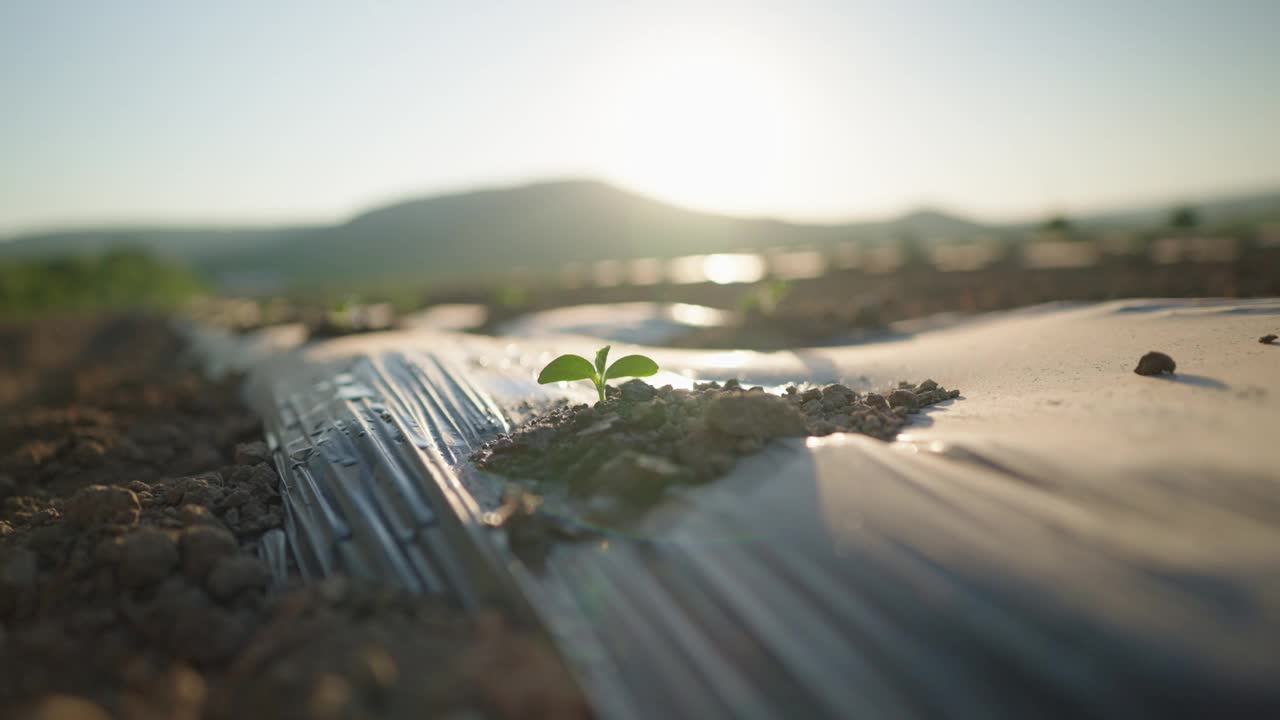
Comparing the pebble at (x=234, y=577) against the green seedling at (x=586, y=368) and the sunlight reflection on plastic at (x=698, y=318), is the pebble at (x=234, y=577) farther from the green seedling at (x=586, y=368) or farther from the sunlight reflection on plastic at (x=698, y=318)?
the sunlight reflection on plastic at (x=698, y=318)

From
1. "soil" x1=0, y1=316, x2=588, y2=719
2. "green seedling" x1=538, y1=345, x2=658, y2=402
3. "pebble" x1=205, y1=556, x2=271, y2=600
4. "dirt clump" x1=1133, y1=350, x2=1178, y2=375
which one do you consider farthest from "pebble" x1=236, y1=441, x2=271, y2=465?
"dirt clump" x1=1133, y1=350, x2=1178, y2=375

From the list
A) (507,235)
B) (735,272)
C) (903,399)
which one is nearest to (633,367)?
(903,399)

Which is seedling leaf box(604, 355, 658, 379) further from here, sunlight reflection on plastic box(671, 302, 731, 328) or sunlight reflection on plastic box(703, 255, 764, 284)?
sunlight reflection on plastic box(703, 255, 764, 284)

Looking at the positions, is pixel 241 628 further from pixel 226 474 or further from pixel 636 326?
pixel 636 326

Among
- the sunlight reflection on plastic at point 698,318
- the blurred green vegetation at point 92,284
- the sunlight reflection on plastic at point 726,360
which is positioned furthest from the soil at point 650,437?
the blurred green vegetation at point 92,284

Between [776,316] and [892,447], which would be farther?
[776,316]

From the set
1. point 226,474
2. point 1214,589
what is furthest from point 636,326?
point 1214,589
